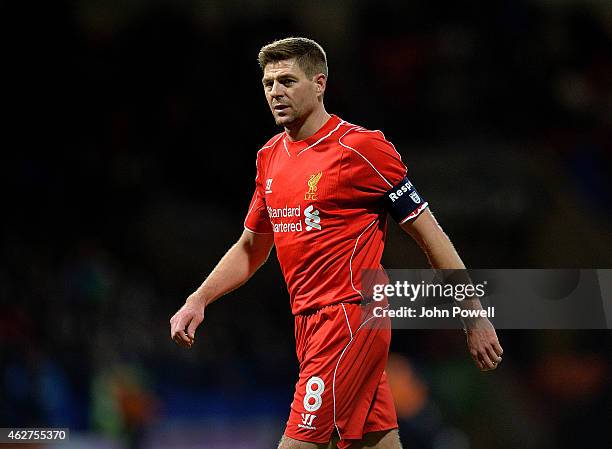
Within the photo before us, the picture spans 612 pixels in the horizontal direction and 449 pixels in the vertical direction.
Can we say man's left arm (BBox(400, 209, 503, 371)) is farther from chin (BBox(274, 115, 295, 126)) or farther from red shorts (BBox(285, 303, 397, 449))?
chin (BBox(274, 115, 295, 126))

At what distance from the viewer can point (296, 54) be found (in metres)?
3.71

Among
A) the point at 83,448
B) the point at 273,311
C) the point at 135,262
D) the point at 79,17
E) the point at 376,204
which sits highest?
the point at 79,17

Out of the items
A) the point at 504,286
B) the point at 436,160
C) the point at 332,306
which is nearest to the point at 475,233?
the point at 436,160

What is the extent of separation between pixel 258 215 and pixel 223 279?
0.32 m

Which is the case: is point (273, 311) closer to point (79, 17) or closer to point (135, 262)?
point (135, 262)

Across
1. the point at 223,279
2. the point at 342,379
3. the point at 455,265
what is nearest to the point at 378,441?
the point at 342,379

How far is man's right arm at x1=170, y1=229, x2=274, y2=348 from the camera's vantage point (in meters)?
3.67

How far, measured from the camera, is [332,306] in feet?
11.4

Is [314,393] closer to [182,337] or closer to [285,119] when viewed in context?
[182,337]

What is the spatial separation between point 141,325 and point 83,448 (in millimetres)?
1107

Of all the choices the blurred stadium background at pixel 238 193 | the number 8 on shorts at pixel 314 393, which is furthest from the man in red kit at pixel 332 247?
the blurred stadium background at pixel 238 193

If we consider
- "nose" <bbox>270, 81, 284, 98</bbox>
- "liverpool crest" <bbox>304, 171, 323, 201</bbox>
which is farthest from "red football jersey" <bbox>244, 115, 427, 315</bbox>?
"nose" <bbox>270, 81, 284, 98</bbox>

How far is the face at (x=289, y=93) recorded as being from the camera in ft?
12.0

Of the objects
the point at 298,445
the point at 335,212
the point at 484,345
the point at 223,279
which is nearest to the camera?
the point at 298,445
